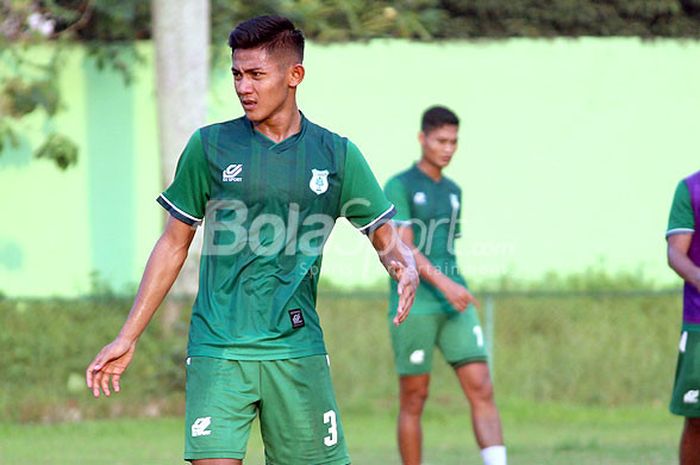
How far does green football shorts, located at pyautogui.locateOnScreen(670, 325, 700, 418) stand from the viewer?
7.77m

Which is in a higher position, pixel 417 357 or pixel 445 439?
pixel 417 357

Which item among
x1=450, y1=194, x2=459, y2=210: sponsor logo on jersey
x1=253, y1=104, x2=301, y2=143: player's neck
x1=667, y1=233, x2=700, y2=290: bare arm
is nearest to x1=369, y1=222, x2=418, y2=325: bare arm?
x1=253, y1=104, x2=301, y2=143: player's neck

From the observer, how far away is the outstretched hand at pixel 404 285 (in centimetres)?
552

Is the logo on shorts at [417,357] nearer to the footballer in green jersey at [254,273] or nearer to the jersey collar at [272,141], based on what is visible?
the footballer in green jersey at [254,273]

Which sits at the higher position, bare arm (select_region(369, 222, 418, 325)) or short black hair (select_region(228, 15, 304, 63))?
short black hair (select_region(228, 15, 304, 63))

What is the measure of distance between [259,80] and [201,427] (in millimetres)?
1352

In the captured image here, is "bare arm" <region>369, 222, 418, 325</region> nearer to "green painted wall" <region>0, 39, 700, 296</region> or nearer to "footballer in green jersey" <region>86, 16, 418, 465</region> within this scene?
"footballer in green jersey" <region>86, 16, 418, 465</region>

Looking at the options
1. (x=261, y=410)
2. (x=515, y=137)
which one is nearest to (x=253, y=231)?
(x=261, y=410)

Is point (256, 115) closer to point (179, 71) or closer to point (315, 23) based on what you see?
point (179, 71)

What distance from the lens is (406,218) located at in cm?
926

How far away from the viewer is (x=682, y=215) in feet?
25.3

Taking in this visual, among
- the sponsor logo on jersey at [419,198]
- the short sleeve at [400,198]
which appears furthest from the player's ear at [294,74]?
the sponsor logo on jersey at [419,198]

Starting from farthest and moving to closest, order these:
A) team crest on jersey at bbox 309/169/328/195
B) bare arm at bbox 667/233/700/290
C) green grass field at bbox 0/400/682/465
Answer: green grass field at bbox 0/400/682/465 < bare arm at bbox 667/233/700/290 < team crest on jersey at bbox 309/169/328/195

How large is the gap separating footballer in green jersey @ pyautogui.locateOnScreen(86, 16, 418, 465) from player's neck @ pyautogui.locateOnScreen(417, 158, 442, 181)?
3.93 m
